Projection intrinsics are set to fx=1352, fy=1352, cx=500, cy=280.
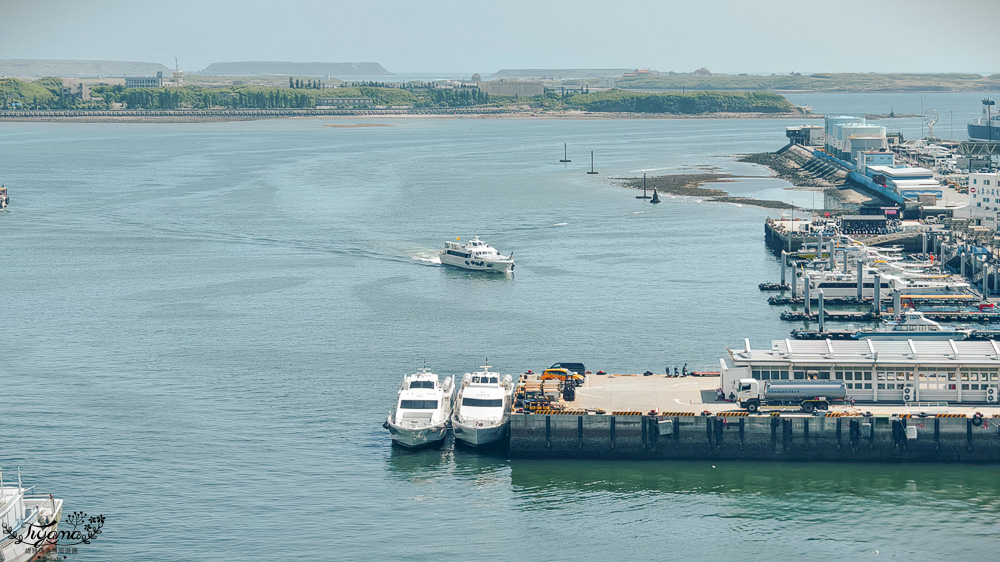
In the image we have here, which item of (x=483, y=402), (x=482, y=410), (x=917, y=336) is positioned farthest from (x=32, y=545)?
(x=917, y=336)

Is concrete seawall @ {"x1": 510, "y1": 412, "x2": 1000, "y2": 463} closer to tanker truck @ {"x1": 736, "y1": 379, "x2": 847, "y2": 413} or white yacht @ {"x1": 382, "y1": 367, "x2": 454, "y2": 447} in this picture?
tanker truck @ {"x1": 736, "y1": 379, "x2": 847, "y2": 413}

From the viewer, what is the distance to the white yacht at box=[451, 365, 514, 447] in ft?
182

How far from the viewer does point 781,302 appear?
89062 millimetres

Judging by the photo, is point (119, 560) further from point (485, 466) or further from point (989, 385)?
point (989, 385)

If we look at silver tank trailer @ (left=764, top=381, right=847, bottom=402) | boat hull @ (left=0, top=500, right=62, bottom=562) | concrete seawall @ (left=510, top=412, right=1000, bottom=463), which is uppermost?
silver tank trailer @ (left=764, top=381, right=847, bottom=402)

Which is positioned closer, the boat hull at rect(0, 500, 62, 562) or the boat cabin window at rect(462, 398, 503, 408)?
the boat hull at rect(0, 500, 62, 562)

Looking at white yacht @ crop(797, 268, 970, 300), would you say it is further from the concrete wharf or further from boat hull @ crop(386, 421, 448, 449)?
boat hull @ crop(386, 421, 448, 449)

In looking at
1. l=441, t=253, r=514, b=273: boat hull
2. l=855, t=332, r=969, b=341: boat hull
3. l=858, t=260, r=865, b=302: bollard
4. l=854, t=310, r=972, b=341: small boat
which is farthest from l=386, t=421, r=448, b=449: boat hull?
l=441, t=253, r=514, b=273: boat hull

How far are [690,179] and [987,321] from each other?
323ft

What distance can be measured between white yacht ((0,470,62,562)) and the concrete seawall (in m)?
17.9

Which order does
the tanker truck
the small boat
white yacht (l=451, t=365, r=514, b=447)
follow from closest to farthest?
the tanker truck → white yacht (l=451, t=365, r=514, b=447) → the small boat

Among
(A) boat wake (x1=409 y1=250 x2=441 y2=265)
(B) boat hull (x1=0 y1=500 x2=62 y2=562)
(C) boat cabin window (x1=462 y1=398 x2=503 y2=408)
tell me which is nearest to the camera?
(B) boat hull (x1=0 y1=500 x2=62 y2=562)

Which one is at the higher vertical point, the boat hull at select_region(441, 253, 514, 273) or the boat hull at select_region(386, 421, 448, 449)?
the boat hull at select_region(441, 253, 514, 273)

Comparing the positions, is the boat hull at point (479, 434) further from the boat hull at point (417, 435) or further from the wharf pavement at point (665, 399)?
the wharf pavement at point (665, 399)
